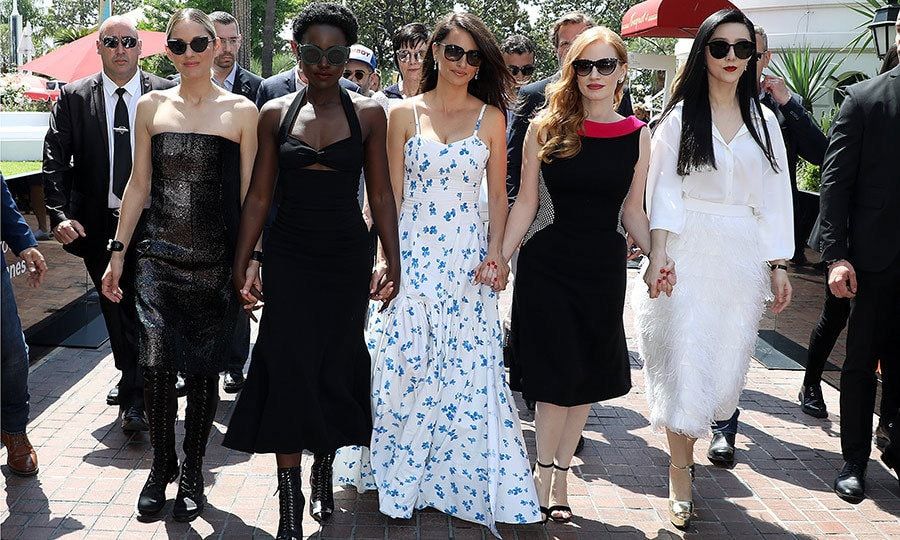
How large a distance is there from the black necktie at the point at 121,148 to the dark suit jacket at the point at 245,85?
1299mm

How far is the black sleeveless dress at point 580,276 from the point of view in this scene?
4.37m

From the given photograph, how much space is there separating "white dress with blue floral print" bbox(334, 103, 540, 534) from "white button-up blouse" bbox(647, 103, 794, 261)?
820 mm

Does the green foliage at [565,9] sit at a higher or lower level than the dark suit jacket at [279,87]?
higher

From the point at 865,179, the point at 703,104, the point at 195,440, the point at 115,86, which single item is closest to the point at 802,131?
the point at 865,179

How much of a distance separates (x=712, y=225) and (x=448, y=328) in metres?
1.32

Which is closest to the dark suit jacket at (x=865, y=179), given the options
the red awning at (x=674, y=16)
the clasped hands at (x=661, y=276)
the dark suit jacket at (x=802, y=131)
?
the dark suit jacket at (x=802, y=131)

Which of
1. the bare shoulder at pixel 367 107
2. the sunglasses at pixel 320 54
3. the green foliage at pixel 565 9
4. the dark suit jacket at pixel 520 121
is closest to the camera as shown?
the sunglasses at pixel 320 54

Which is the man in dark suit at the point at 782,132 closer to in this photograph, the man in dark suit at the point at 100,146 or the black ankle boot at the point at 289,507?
the black ankle boot at the point at 289,507

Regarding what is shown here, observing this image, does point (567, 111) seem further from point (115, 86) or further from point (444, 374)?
point (115, 86)

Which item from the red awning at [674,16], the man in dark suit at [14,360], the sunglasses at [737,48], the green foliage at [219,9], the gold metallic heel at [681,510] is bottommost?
the gold metallic heel at [681,510]

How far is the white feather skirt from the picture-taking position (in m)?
4.47

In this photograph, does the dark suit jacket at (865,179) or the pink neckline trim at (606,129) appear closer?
the pink neckline trim at (606,129)

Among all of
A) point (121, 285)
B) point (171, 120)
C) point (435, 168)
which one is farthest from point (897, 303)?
point (121, 285)

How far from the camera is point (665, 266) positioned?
4.41 meters
